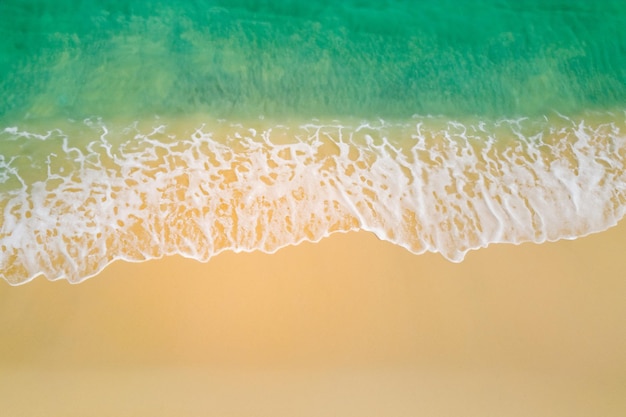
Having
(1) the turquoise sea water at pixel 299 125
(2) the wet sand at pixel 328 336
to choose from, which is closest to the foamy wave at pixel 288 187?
(1) the turquoise sea water at pixel 299 125

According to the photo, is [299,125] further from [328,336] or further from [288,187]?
[328,336]

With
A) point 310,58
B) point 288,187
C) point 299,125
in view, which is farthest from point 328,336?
point 310,58

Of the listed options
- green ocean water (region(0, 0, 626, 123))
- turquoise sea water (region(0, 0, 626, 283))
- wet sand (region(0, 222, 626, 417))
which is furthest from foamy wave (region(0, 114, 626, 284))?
green ocean water (region(0, 0, 626, 123))

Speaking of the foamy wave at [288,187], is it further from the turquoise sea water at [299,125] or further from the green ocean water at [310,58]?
the green ocean water at [310,58]

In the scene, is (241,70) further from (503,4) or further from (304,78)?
(503,4)

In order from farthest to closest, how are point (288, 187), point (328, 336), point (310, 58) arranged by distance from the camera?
point (310, 58) < point (288, 187) < point (328, 336)

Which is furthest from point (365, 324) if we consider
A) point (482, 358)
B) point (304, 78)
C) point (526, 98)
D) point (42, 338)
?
point (526, 98)
